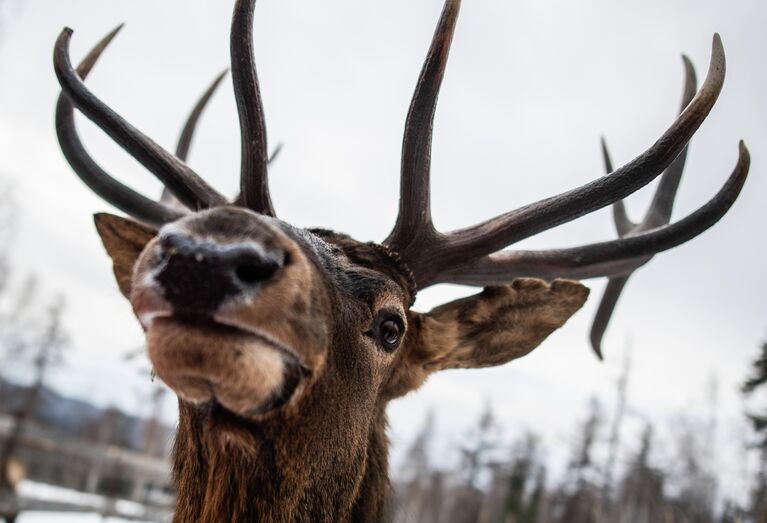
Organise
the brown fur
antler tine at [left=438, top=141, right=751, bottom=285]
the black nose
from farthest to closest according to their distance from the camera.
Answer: antler tine at [left=438, top=141, right=751, bottom=285] → the brown fur → the black nose

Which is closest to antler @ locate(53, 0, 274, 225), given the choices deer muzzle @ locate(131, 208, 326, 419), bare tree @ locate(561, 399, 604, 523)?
deer muzzle @ locate(131, 208, 326, 419)

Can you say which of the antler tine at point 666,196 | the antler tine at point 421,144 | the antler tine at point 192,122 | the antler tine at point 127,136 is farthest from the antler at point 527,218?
the antler tine at point 192,122

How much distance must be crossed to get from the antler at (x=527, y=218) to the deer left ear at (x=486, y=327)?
333mm

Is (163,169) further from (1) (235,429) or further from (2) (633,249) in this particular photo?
(2) (633,249)

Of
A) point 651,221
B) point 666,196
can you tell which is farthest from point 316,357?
point 666,196

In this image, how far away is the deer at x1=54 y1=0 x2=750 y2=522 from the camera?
190 cm

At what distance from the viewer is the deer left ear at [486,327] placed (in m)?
3.59

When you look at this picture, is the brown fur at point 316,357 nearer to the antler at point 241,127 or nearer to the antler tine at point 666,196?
the antler at point 241,127

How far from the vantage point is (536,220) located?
12.2ft

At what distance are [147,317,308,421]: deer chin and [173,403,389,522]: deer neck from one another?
0.34m

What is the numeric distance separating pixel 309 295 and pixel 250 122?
1929 millimetres

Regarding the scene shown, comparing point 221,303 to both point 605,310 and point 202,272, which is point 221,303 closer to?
point 202,272

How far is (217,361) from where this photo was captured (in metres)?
1.88

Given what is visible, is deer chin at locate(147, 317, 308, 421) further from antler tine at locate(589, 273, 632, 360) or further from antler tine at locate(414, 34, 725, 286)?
antler tine at locate(589, 273, 632, 360)
